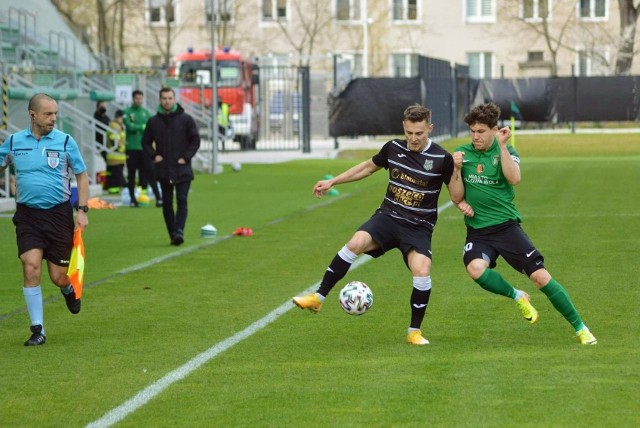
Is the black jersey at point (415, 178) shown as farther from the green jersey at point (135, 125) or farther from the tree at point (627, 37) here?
the tree at point (627, 37)

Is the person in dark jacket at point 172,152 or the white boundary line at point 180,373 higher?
the person in dark jacket at point 172,152

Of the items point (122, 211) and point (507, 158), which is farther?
point (122, 211)

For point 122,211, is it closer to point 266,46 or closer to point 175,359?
point 175,359

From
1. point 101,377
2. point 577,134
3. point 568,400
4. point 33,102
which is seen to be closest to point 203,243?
point 33,102

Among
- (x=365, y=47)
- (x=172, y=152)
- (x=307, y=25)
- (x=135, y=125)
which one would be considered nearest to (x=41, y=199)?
(x=172, y=152)

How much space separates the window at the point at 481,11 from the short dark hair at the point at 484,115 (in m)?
66.8

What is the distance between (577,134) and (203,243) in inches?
1491

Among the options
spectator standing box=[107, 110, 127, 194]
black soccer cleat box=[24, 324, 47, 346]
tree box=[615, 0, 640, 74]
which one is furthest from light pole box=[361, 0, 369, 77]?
black soccer cleat box=[24, 324, 47, 346]

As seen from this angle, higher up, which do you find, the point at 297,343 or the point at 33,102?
the point at 33,102

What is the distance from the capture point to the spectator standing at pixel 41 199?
10867 millimetres

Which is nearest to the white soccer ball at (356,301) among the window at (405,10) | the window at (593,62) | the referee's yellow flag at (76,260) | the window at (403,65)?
the referee's yellow flag at (76,260)

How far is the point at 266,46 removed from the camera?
249ft

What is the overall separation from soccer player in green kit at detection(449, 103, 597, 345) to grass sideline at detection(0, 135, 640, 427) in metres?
0.41

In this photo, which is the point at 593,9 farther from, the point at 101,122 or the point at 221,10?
the point at 101,122
